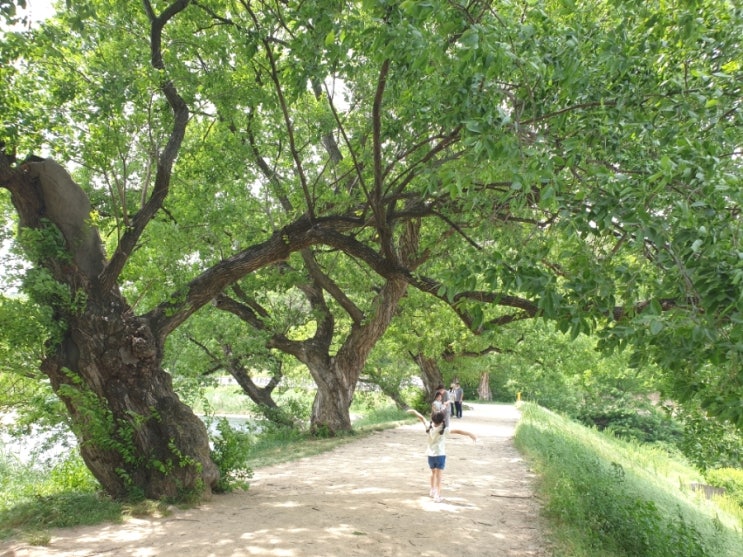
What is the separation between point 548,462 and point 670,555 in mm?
4921

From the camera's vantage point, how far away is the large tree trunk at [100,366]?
7.68 metres

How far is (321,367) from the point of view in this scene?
52.7ft

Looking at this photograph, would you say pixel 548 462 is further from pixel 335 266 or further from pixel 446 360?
pixel 446 360

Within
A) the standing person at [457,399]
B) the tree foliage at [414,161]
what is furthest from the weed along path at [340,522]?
the standing person at [457,399]

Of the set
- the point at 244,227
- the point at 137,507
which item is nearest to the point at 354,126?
the point at 244,227

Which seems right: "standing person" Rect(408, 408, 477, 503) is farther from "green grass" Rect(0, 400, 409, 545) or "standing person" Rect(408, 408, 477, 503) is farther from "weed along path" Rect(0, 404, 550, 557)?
"green grass" Rect(0, 400, 409, 545)

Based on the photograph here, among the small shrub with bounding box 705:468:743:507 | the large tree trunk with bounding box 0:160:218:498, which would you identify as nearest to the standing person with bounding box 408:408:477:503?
the large tree trunk with bounding box 0:160:218:498

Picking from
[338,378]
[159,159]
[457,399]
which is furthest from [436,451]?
[457,399]

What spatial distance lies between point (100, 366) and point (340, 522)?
156 inches

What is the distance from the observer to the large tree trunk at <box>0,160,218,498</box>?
25.2 ft

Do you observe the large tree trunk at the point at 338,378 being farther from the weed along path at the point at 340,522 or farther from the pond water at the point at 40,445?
the pond water at the point at 40,445

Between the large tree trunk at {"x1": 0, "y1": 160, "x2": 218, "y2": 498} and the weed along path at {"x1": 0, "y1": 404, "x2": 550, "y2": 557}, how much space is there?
825 mm

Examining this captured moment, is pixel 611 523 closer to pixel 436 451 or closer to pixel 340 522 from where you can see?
pixel 436 451

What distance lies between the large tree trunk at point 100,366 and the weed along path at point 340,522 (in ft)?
2.71
